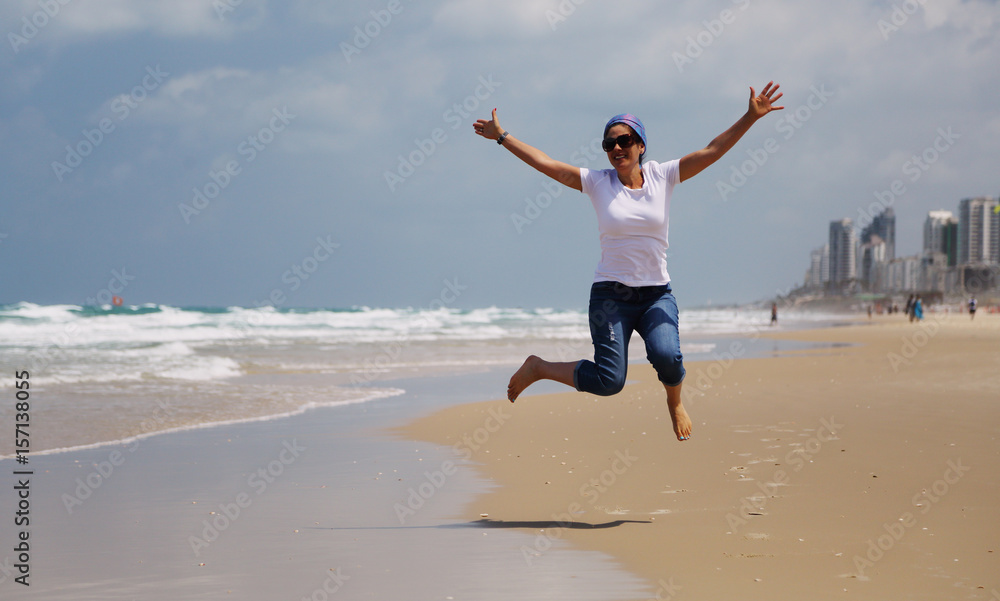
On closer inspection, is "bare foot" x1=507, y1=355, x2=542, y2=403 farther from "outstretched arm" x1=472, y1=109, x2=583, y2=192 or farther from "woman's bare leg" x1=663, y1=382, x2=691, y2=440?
"outstretched arm" x1=472, y1=109, x2=583, y2=192

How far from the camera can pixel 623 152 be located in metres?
4.27

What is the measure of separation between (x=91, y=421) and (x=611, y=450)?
555cm

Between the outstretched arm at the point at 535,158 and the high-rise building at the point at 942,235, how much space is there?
175m

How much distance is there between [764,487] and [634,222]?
2.02 m

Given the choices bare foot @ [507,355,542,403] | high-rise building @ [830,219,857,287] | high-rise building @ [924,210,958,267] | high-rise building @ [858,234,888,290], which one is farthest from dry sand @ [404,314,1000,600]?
high-rise building @ [830,219,857,287]

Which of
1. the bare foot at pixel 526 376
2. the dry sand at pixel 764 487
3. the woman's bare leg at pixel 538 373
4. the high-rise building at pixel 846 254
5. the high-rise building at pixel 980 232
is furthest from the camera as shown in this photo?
the high-rise building at pixel 846 254

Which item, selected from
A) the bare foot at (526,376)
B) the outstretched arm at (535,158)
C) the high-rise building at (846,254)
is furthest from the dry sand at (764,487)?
the high-rise building at (846,254)

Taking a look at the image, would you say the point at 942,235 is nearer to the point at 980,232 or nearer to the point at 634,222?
the point at 980,232

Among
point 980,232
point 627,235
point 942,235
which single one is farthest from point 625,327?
point 942,235

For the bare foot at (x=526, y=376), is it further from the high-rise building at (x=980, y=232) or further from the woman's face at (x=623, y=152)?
the high-rise building at (x=980, y=232)

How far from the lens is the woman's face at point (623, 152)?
13.9 ft

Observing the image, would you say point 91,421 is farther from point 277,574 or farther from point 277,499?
point 277,574

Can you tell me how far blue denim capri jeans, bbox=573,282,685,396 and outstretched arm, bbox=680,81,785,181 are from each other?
661 millimetres

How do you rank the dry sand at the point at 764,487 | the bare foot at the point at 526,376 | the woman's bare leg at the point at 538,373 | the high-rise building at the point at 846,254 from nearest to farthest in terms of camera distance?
the dry sand at the point at 764,487
the woman's bare leg at the point at 538,373
the bare foot at the point at 526,376
the high-rise building at the point at 846,254
